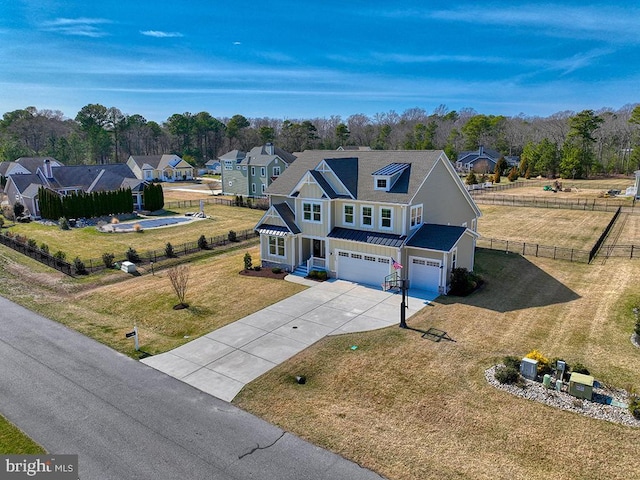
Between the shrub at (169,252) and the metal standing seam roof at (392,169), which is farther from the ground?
the metal standing seam roof at (392,169)

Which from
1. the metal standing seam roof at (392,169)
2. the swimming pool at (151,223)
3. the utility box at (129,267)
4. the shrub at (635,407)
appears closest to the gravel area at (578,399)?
the shrub at (635,407)

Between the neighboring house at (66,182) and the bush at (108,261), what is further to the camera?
the neighboring house at (66,182)

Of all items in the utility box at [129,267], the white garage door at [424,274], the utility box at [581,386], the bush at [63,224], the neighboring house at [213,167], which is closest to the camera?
the utility box at [581,386]

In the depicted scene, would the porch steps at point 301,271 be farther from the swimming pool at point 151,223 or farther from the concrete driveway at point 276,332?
Result: the swimming pool at point 151,223

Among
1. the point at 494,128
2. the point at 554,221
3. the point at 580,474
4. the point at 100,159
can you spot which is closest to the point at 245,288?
the point at 580,474

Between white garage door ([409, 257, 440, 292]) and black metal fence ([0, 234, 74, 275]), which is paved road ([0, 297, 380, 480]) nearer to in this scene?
black metal fence ([0, 234, 74, 275])

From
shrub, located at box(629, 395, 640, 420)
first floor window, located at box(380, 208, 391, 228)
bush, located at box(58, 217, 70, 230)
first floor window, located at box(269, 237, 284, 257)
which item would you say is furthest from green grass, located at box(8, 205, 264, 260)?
shrub, located at box(629, 395, 640, 420)

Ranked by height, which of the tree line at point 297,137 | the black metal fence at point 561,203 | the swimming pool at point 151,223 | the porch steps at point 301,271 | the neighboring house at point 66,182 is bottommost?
the porch steps at point 301,271
